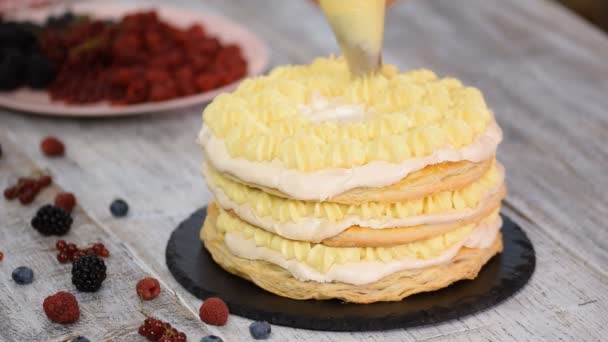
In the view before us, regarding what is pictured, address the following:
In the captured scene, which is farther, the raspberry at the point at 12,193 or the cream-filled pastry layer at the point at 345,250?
the raspberry at the point at 12,193

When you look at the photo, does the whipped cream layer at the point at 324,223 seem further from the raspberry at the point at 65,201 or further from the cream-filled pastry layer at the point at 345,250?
the raspberry at the point at 65,201

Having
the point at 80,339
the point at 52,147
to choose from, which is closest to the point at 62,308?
the point at 80,339

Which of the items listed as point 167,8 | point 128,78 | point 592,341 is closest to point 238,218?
point 592,341

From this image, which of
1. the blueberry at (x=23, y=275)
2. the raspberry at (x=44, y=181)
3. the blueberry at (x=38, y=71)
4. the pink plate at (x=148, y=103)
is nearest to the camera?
the blueberry at (x=23, y=275)

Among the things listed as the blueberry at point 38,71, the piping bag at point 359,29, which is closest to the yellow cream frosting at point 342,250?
the piping bag at point 359,29

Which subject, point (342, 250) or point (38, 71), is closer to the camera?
point (342, 250)

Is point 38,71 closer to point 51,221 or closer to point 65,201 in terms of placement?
point 65,201

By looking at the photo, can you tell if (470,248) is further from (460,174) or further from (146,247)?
(146,247)
